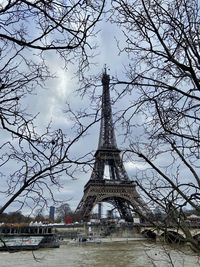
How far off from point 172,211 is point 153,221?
16 cm

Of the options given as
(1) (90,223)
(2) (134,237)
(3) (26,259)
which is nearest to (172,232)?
(3) (26,259)

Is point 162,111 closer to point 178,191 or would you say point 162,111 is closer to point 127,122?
point 127,122

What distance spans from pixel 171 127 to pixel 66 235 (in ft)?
268

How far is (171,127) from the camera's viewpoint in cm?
277

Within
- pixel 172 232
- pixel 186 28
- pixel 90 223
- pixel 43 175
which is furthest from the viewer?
pixel 90 223

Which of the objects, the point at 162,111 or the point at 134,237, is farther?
the point at 134,237

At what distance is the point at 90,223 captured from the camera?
79312 mm

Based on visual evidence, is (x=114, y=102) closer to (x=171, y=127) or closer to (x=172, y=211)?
(x=171, y=127)

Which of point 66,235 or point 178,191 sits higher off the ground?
point 66,235

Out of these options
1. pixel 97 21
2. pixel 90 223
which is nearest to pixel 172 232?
pixel 97 21

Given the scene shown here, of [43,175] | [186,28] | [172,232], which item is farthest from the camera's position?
[186,28]

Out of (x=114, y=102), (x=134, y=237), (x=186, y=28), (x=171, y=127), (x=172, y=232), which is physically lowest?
(x=172, y=232)

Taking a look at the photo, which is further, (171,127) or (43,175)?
(171,127)

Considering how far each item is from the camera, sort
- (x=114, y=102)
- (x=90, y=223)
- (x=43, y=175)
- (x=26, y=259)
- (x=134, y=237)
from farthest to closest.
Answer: (x=90, y=223) < (x=134, y=237) < (x=26, y=259) < (x=114, y=102) < (x=43, y=175)
